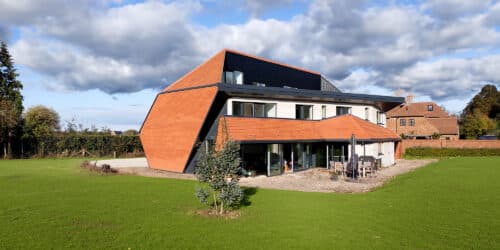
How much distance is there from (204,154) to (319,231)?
458 cm

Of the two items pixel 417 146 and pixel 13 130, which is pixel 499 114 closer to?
pixel 417 146

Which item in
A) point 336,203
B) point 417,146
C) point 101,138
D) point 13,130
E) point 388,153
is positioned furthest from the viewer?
point 417,146

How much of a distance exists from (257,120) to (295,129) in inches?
131

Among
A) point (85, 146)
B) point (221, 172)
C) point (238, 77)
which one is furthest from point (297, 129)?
point (85, 146)

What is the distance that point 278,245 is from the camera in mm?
8195

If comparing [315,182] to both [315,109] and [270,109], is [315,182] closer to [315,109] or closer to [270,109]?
[270,109]

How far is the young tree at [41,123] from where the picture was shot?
39.2 meters

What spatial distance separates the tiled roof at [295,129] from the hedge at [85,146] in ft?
76.3

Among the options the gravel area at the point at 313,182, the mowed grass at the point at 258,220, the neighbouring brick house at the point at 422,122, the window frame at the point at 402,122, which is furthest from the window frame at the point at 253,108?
the window frame at the point at 402,122

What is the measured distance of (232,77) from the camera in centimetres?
2656

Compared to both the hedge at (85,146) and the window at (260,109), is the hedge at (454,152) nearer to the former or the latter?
Result: the window at (260,109)

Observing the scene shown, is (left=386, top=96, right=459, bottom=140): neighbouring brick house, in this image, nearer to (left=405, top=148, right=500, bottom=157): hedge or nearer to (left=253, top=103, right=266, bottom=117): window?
(left=405, top=148, right=500, bottom=157): hedge

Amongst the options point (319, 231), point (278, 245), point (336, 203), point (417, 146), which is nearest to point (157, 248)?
point (278, 245)

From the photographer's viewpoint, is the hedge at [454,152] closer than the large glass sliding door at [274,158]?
No
